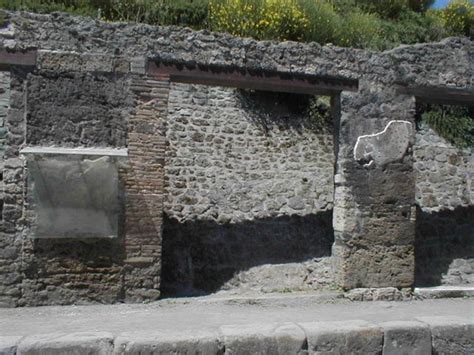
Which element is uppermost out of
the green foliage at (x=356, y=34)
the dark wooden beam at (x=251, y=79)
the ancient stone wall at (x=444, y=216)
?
the green foliage at (x=356, y=34)

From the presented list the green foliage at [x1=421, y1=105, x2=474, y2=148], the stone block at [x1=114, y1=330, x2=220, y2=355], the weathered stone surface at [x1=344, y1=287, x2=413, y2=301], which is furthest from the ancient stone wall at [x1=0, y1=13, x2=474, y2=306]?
the green foliage at [x1=421, y1=105, x2=474, y2=148]

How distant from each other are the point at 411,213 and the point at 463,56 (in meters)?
2.36

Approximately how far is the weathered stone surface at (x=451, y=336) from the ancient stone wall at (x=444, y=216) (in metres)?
3.44

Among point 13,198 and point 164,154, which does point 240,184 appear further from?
point 13,198

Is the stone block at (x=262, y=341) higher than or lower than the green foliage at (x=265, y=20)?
lower

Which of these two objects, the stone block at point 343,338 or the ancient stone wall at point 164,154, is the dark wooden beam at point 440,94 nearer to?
the ancient stone wall at point 164,154

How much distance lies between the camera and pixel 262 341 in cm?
467

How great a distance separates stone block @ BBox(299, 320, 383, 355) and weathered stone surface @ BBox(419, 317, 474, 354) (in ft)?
1.87

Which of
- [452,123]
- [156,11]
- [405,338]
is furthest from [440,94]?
[156,11]

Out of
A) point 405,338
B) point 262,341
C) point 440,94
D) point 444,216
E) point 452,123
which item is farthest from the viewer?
point 452,123

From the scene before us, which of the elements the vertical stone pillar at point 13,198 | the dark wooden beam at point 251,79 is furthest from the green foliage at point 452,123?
the vertical stone pillar at point 13,198

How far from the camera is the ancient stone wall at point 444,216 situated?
29.5 feet

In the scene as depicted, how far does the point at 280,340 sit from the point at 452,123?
29.1 feet

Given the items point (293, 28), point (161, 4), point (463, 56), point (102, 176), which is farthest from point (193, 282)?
point (161, 4)
